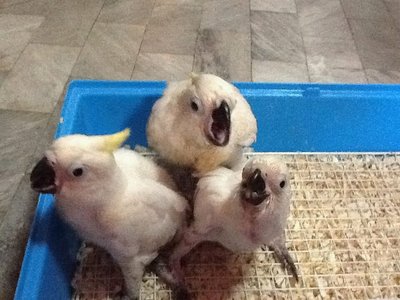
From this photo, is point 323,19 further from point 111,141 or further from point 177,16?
point 111,141

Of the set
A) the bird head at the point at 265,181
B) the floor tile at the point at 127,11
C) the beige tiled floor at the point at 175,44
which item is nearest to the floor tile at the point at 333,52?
the beige tiled floor at the point at 175,44

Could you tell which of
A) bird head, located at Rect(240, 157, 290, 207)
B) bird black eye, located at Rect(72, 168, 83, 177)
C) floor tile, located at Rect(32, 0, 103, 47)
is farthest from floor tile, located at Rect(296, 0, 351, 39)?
bird black eye, located at Rect(72, 168, 83, 177)

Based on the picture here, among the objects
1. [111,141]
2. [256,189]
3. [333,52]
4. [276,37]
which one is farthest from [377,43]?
[111,141]

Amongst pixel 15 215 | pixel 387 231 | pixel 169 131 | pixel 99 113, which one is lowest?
pixel 387 231

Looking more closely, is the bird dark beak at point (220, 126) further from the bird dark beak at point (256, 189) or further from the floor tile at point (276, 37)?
the floor tile at point (276, 37)

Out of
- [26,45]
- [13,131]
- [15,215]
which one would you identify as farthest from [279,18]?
[15,215]

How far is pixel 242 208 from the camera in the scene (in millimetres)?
904

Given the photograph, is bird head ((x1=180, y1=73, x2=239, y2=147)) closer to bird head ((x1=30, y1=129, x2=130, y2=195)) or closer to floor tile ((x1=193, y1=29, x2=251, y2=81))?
bird head ((x1=30, y1=129, x2=130, y2=195))

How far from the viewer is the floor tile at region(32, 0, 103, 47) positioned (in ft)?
5.51

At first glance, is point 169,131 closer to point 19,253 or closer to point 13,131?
point 19,253

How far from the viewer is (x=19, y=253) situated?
1.11m

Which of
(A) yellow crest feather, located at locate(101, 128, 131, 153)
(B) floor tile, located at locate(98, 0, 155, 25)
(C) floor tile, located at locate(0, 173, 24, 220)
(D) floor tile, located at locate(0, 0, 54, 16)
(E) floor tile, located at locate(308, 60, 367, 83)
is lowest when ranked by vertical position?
(E) floor tile, located at locate(308, 60, 367, 83)

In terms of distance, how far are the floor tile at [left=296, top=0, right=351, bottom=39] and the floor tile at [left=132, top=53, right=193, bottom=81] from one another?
482mm

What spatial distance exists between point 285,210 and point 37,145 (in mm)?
776
